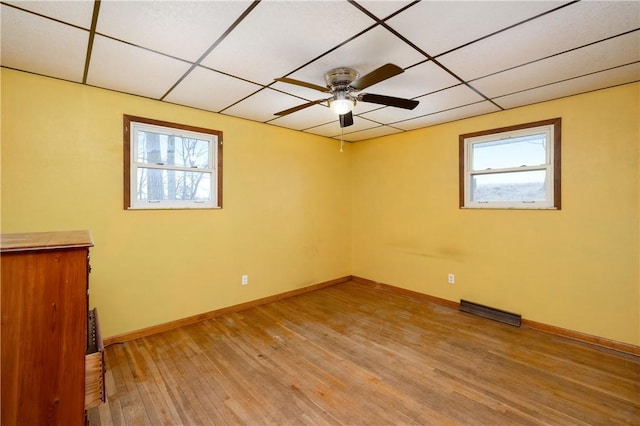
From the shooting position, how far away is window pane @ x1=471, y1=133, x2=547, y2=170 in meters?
3.28

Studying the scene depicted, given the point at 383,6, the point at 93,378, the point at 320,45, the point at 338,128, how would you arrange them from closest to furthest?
the point at 93,378 → the point at 383,6 → the point at 320,45 → the point at 338,128

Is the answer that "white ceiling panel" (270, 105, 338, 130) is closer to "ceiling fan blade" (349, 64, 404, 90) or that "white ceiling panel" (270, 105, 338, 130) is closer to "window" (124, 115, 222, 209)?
"window" (124, 115, 222, 209)

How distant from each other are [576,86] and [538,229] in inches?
58.3

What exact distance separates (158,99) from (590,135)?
4496mm

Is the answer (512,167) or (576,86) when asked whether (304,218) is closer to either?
(512,167)

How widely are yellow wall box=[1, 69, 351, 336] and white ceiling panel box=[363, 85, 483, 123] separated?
140 centimetres

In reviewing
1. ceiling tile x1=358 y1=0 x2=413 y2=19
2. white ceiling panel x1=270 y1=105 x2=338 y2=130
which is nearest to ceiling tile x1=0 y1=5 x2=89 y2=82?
ceiling tile x1=358 y1=0 x2=413 y2=19

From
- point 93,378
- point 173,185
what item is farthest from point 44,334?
point 173,185

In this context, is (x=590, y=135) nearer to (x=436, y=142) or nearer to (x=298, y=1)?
(x=436, y=142)

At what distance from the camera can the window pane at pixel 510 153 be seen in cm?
328

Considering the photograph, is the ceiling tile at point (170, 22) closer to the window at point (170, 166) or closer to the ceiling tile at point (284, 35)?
the ceiling tile at point (284, 35)

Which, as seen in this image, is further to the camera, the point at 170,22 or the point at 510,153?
the point at 510,153

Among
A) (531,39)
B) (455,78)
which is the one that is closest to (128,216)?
(455,78)

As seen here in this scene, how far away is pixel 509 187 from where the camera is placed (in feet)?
11.5
